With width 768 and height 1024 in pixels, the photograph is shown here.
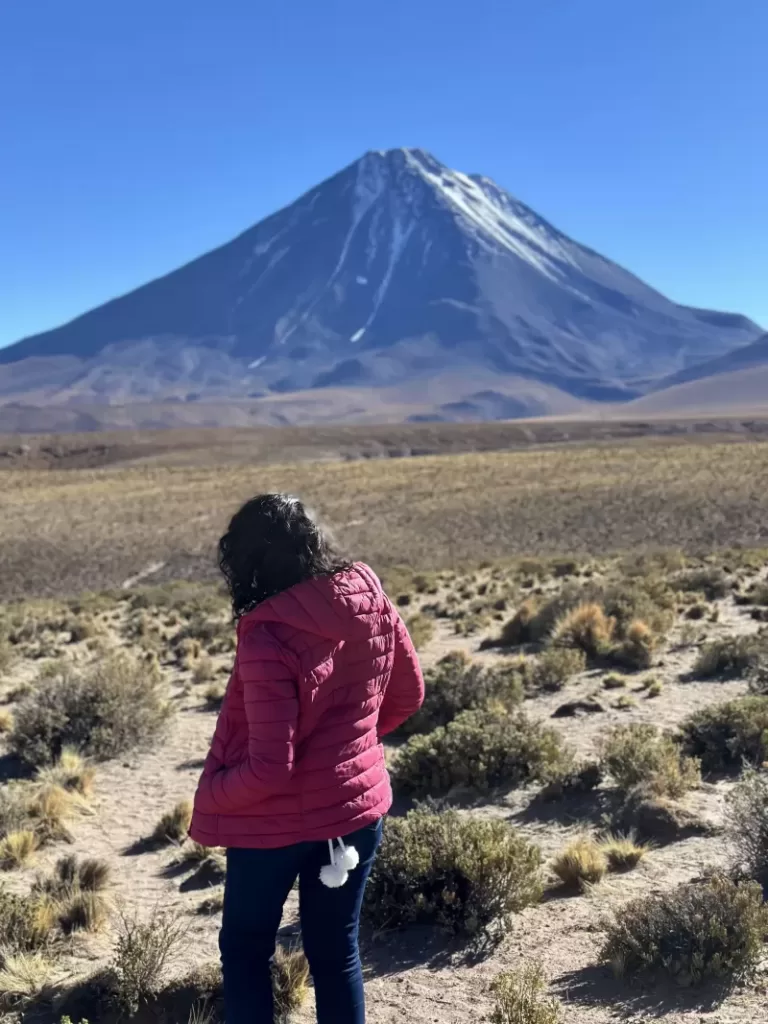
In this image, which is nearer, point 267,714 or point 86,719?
point 267,714

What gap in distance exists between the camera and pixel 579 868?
4.66m

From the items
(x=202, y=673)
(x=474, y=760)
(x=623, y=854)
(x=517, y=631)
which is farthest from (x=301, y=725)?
(x=517, y=631)

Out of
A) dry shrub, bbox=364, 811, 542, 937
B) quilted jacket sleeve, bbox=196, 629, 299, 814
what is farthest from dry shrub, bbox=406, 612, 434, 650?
quilted jacket sleeve, bbox=196, 629, 299, 814

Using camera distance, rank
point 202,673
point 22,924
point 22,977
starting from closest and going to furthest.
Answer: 1. point 22,977
2. point 22,924
3. point 202,673

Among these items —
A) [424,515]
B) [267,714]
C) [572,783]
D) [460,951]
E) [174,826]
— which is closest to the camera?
[267,714]

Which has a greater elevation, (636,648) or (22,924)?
(22,924)

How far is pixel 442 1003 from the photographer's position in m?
3.70

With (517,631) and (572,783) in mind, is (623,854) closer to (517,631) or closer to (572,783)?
(572,783)

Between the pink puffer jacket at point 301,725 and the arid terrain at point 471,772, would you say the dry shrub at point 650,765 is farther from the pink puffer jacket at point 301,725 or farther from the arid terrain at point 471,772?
the pink puffer jacket at point 301,725

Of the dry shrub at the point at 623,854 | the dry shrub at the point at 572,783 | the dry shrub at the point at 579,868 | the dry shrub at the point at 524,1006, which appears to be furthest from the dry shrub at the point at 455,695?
the dry shrub at the point at 524,1006

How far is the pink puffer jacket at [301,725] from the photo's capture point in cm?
255

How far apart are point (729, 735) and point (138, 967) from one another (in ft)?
13.8

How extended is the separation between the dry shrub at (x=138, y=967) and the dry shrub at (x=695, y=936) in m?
1.80

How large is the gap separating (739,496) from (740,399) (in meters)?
176
